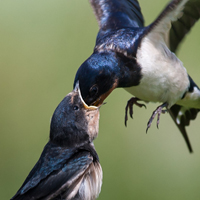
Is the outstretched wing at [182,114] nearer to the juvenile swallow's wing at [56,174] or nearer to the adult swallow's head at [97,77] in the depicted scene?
the adult swallow's head at [97,77]

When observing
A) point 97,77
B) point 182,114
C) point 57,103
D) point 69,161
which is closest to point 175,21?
point 97,77

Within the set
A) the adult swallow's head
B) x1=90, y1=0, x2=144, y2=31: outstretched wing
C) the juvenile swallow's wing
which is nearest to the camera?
the juvenile swallow's wing

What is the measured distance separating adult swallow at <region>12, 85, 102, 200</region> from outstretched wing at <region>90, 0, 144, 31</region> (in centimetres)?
62

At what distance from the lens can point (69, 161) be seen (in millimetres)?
Result: 2025

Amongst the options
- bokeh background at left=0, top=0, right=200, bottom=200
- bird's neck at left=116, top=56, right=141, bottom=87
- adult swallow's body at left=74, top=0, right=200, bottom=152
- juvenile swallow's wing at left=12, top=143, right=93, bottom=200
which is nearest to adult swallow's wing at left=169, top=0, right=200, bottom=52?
adult swallow's body at left=74, top=0, right=200, bottom=152

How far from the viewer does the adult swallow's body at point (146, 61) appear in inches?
84.6

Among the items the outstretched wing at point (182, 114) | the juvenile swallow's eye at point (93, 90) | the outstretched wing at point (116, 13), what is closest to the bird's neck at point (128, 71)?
the juvenile swallow's eye at point (93, 90)

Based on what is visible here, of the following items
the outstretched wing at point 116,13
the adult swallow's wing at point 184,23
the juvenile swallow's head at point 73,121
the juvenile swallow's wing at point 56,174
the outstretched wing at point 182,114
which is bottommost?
the outstretched wing at point 182,114

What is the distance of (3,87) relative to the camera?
3.72 metres

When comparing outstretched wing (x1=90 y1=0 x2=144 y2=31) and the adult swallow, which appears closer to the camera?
the adult swallow

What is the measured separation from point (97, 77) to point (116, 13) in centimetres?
66

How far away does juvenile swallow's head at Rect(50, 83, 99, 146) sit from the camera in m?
2.00

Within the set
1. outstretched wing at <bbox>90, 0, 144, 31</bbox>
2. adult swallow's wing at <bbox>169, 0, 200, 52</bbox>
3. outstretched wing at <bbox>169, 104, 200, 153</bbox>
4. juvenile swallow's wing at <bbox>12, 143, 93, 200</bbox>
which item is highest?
outstretched wing at <bbox>90, 0, 144, 31</bbox>

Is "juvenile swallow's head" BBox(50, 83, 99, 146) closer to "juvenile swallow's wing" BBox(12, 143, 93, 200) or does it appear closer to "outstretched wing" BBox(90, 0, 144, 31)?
"juvenile swallow's wing" BBox(12, 143, 93, 200)
